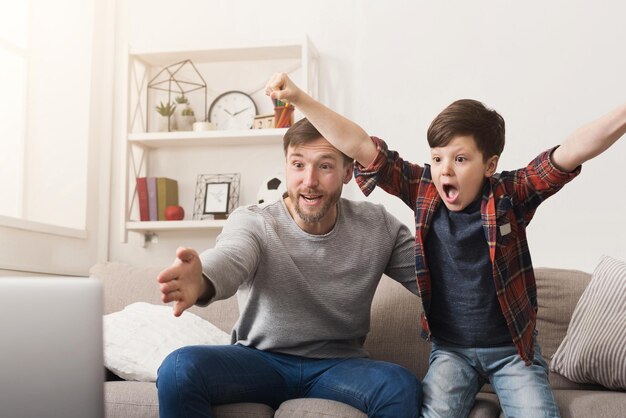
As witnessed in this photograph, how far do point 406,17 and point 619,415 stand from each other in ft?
6.76

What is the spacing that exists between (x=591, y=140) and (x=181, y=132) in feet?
6.80

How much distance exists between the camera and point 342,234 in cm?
204

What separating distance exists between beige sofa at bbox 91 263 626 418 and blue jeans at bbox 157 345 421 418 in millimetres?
41

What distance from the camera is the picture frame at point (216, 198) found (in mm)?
3396

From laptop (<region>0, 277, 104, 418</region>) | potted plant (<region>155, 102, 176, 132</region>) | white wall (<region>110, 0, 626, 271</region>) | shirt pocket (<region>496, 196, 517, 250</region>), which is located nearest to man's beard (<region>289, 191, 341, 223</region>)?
shirt pocket (<region>496, 196, 517, 250</region>)

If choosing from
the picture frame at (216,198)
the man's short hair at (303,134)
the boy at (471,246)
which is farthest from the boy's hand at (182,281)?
the picture frame at (216,198)

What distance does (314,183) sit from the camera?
1.97 metres

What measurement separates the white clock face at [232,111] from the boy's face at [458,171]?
175 cm

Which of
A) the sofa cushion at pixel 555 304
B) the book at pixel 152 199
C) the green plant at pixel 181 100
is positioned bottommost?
the sofa cushion at pixel 555 304

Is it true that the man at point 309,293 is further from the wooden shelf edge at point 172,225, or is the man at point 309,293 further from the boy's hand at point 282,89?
the wooden shelf edge at point 172,225

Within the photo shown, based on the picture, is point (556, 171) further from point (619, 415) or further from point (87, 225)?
point (87, 225)

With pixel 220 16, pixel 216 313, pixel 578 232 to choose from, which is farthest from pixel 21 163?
pixel 578 232

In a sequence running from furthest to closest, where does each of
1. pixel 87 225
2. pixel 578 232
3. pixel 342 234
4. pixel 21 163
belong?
pixel 87 225, pixel 21 163, pixel 578 232, pixel 342 234

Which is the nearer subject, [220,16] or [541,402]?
[541,402]
